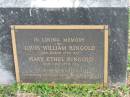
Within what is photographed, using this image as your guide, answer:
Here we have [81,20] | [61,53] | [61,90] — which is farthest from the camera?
[61,90]

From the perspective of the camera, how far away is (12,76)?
400cm

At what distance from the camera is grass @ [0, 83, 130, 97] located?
388cm

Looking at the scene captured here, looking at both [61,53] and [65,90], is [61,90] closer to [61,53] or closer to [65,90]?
[65,90]

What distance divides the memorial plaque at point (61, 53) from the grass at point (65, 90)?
0.20 feet

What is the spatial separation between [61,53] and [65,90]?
0.40 metres

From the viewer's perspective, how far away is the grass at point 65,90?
388cm

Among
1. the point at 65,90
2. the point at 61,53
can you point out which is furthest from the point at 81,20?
the point at 65,90

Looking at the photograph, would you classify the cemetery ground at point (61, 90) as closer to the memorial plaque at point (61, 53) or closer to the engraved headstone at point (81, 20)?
the memorial plaque at point (61, 53)

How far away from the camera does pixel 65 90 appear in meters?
3.94

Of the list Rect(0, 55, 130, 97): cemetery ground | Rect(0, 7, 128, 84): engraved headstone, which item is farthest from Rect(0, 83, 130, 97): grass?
Rect(0, 7, 128, 84): engraved headstone

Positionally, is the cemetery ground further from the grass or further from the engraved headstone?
the engraved headstone

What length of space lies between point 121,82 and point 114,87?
0.09 m

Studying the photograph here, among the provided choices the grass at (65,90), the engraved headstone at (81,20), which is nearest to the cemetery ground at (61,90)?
the grass at (65,90)

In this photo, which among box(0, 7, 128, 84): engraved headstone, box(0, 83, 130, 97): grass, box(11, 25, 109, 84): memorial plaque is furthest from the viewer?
box(0, 83, 130, 97): grass
